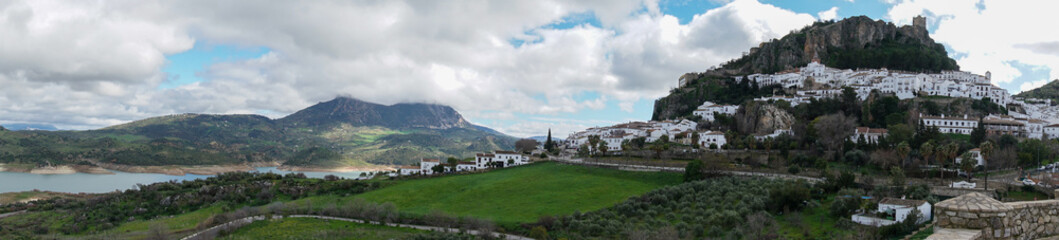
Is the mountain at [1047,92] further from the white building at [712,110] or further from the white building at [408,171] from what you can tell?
the white building at [408,171]

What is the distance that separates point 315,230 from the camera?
129 feet

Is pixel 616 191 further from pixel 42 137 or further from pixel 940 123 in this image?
pixel 42 137

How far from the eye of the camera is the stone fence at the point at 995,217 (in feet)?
23.5

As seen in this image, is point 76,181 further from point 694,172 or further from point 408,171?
point 694,172

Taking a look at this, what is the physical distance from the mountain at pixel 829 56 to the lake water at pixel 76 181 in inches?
2811

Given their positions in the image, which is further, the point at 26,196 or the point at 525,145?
the point at 525,145

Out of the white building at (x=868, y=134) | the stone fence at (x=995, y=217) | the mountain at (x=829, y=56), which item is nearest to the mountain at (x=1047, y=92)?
the mountain at (x=829, y=56)

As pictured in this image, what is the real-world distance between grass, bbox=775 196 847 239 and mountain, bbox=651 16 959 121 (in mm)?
53421

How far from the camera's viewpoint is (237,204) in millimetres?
57281

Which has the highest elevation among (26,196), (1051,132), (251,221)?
(1051,132)

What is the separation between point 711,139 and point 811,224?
34690 mm

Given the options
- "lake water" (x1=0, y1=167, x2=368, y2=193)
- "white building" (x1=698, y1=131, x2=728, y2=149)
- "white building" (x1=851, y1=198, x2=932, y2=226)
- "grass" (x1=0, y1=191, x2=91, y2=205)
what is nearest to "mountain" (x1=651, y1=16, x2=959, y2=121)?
"white building" (x1=698, y1=131, x2=728, y2=149)

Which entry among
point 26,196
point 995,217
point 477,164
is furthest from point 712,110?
point 26,196

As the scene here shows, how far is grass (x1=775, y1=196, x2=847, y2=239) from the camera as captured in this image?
30.1 metres
